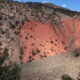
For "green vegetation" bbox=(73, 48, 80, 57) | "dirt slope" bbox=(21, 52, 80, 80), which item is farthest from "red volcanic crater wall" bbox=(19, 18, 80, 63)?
"green vegetation" bbox=(73, 48, 80, 57)

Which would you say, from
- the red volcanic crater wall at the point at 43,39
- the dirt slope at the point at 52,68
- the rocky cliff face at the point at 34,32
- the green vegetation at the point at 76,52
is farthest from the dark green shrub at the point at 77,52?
the red volcanic crater wall at the point at 43,39

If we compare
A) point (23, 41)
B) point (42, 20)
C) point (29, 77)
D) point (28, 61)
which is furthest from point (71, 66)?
point (42, 20)

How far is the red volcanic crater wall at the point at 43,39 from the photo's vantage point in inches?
1268

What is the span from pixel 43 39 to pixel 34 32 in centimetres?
233

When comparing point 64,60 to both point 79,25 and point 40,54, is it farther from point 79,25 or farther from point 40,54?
point 79,25

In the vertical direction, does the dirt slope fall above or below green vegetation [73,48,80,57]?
below

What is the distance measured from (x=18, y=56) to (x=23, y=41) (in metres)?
3.81

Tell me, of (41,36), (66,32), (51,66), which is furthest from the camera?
(66,32)

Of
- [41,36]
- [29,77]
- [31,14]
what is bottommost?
[29,77]

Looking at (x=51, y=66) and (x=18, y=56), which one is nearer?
(x=51, y=66)

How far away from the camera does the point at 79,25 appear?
37.8 metres

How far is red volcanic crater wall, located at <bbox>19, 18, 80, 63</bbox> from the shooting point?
32.2m

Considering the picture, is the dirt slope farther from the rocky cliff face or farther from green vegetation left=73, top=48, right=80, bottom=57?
the rocky cliff face

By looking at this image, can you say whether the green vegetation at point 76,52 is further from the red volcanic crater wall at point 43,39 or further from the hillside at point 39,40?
the red volcanic crater wall at point 43,39
